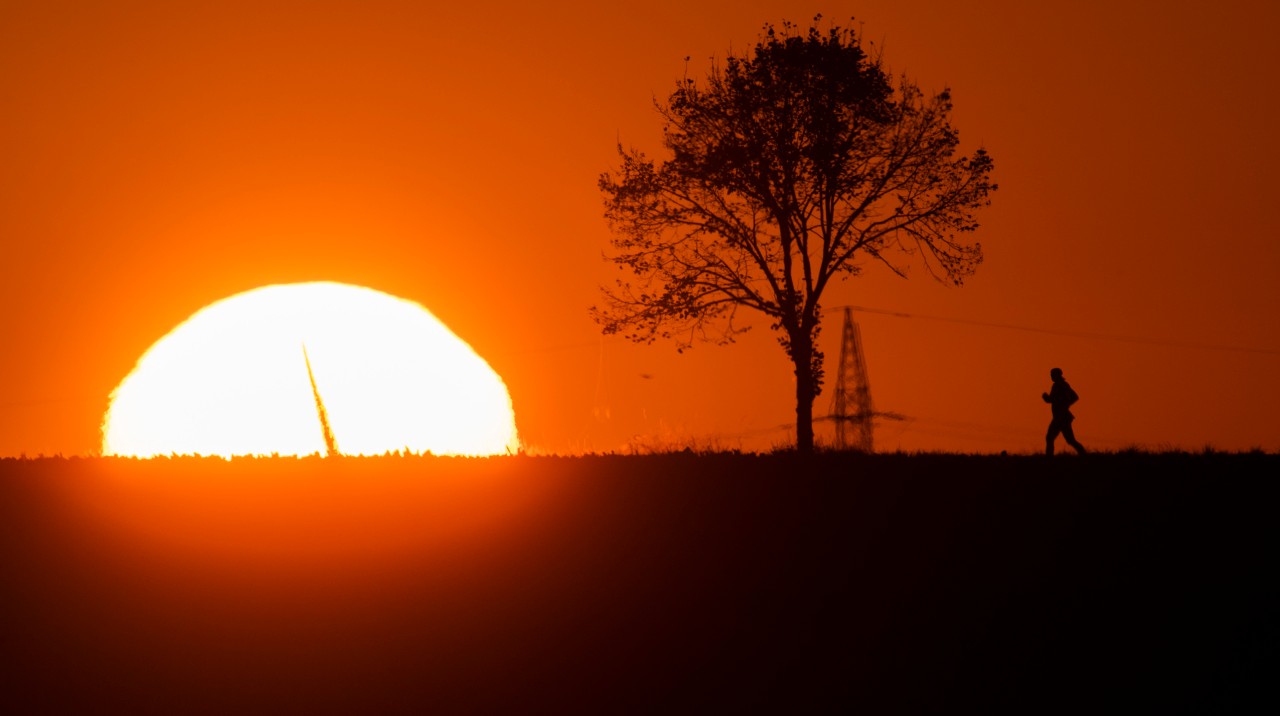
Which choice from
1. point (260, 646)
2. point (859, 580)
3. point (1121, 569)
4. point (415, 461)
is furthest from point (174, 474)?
point (1121, 569)

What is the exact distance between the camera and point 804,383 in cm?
3856

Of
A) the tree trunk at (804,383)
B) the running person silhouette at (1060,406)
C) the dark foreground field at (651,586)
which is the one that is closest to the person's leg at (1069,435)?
the running person silhouette at (1060,406)

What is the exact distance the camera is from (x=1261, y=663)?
1775 cm

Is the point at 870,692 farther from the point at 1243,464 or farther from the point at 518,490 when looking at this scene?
the point at 1243,464

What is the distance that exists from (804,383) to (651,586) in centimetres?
1865

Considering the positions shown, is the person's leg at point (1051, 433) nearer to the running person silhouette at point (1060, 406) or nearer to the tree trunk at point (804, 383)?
the running person silhouette at point (1060, 406)

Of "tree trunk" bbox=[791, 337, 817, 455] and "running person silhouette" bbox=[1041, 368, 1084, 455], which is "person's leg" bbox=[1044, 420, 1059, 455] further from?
"tree trunk" bbox=[791, 337, 817, 455]

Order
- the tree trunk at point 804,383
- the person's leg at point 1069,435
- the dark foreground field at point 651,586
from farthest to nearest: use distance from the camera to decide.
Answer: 1. the tree trunk at point 804,383
2. the person's leg at point 1069,435
3. the dark foreground field at point 651,586

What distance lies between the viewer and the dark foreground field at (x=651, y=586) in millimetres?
17594

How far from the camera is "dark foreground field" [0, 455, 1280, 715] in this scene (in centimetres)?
1759

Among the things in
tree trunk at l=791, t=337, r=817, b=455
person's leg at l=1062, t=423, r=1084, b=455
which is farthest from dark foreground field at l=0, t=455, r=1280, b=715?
tree trunk at l=791, t=337, r=817, b=455

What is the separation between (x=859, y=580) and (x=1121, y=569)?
4.09 m

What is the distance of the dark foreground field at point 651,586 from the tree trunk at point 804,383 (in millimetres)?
11450

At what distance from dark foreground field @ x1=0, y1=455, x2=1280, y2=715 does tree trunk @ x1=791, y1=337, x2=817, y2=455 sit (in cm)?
1145
